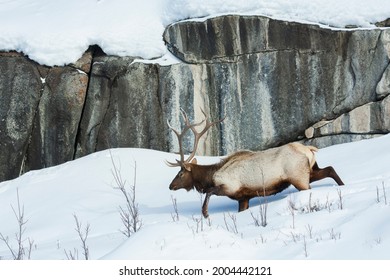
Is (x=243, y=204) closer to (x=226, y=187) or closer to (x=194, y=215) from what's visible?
(x=226, y=187)

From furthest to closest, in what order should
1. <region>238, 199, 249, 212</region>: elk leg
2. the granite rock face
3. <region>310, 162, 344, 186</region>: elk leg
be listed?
the granite rock face < <region>310, 162, 344, 186</region>: elk leg < <region>238, 199, 249, 212</region>: elk leg

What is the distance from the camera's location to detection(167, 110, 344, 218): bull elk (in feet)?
31.0

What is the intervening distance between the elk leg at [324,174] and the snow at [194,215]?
181mm

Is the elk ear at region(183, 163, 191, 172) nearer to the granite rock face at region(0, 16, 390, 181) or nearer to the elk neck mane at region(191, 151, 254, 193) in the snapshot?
the elk neck mane at region(191, 151, 254, 193)

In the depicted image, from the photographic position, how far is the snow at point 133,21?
14.2m

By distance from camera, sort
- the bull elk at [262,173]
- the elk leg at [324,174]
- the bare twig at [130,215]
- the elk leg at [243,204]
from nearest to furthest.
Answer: the bare twig at [130,215], the bull elk at [262,173], the elk leg at [243,204], the elk leg at [324,174]

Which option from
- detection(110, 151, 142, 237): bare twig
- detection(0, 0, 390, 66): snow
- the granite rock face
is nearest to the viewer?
detection(110, 151, 142, 237): bare twig

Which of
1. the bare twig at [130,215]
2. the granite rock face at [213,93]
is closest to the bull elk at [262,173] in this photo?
the bare twig at [130,215]

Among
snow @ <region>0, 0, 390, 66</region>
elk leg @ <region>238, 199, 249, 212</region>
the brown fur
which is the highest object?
snow @ <region>0, 0, 390, 66</region>

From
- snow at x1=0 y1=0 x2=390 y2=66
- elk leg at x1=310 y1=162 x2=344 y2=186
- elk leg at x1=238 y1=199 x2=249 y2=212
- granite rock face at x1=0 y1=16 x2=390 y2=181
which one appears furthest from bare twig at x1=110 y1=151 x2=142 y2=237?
snow at x1=0 y1=0 x2=390 y2=66

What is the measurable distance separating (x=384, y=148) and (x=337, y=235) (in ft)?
18.6

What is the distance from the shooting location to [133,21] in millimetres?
15281

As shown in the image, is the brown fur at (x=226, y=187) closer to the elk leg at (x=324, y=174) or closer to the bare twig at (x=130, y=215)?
the elk leg at (x=324, y=174)

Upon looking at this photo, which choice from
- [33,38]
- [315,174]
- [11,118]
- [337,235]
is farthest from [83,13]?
[337,235]
